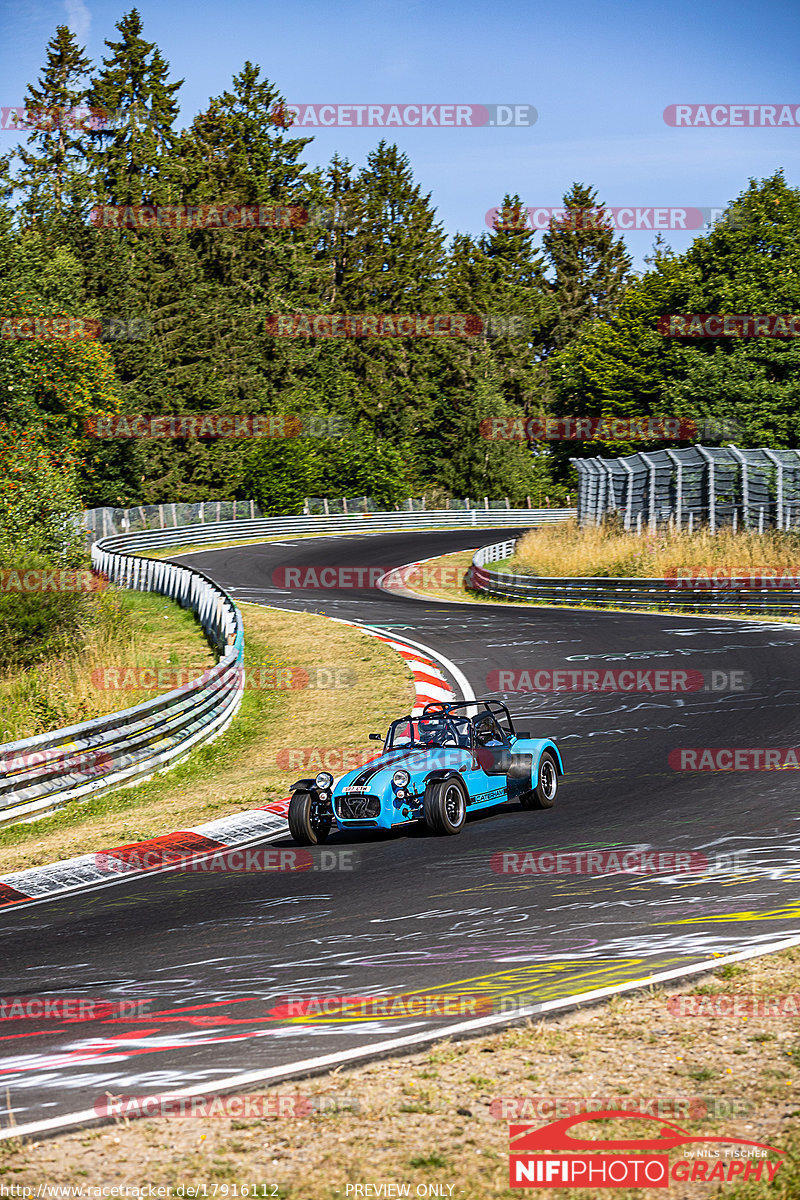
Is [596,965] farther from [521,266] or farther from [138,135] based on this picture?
[521,266]

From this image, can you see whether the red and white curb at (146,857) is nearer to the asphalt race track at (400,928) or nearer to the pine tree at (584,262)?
the asphalt race track at (400,928)

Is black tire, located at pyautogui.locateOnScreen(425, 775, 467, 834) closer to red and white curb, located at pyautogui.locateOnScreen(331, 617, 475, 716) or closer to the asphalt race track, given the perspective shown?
the asphalt race track

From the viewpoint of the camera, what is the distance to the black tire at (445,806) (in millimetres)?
10305

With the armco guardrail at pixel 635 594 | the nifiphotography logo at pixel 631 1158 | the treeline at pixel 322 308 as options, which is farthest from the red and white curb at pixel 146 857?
the treeline at pixel 322 308

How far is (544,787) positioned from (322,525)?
49.5 meters

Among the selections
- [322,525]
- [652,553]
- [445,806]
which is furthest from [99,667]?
[322,525]

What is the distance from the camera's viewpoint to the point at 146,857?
10.9 meters

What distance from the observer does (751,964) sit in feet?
20.5

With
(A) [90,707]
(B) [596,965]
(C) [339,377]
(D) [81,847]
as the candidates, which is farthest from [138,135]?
(B) [596,965]

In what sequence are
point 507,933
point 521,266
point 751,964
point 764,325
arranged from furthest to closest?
point 521,266 → point 764,325 → point 507,933 → point 751,964

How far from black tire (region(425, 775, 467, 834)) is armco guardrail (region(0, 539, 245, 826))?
477 centimetres

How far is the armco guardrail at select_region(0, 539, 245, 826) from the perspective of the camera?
1280 centimetres

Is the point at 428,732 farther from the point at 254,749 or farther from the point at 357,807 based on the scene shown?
the point at 254,749

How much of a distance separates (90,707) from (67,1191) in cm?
1238
